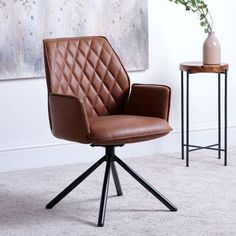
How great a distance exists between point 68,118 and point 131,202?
0.63 meters

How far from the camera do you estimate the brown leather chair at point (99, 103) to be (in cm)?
287

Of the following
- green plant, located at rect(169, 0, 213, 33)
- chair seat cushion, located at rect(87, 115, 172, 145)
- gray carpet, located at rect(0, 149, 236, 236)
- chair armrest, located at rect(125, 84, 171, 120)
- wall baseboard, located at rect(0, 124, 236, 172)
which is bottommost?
gray carpet, located at rect(0, 149, 236, 236)

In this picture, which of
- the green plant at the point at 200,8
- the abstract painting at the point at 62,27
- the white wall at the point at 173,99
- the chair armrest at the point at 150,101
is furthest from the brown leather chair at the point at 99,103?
the green plant at the point at 200,8

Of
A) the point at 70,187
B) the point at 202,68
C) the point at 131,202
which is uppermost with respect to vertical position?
the point at 202,68

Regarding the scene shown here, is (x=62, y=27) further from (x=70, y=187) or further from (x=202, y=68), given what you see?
(x=70, y=187)

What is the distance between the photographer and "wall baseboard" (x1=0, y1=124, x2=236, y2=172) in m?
3.95

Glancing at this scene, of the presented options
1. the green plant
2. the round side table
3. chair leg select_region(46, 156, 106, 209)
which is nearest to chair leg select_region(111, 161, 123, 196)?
chair leg select_region(46, 156, 106, 209)

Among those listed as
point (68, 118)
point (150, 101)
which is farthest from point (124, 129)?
point (150, 101)

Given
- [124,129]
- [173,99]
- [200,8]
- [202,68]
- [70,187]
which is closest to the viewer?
[124,129]

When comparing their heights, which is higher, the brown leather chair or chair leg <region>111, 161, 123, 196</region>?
the brown leather chair

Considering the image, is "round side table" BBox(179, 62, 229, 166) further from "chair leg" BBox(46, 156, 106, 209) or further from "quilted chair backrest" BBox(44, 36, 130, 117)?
"chair leg" BBox(46, 156, 106, 209)

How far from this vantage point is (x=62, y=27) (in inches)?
155

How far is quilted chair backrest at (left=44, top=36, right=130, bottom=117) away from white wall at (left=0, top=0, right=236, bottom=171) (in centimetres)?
76

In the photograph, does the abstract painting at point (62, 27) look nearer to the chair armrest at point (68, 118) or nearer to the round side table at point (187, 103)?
the round side table at point (187, 103)
